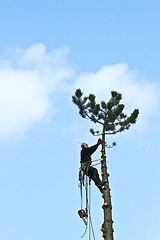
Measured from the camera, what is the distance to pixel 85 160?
14.9m

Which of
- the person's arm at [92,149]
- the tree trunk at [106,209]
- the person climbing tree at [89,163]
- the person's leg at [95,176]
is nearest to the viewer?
the tree trunk at [106,209]

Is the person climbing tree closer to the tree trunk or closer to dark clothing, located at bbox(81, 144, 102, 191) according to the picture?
dark clothing, located at bbox(81, 144, 102, 191)

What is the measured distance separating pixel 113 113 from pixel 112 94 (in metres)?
0.84

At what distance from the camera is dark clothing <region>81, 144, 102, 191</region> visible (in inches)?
570

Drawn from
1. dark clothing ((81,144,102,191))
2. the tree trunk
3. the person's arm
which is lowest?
the tree trunk

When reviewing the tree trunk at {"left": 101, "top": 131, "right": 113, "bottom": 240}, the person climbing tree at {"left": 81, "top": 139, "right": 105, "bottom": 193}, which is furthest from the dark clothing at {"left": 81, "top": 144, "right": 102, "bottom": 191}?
the tree trunk at {"left": 101, "top": 131, "right": 113, "bottom": 240}

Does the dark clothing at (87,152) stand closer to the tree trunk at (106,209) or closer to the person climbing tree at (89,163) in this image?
the person climbing tree at (89,163)

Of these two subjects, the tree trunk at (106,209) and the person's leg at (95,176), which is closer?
the tree trunk at (106,209)

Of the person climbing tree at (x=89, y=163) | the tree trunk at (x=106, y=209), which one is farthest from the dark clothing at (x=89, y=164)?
the tree trunk at (x=106, y=209)

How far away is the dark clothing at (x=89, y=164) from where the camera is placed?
1448cm

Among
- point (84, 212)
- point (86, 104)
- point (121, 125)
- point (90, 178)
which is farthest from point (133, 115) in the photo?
point (84, 212)

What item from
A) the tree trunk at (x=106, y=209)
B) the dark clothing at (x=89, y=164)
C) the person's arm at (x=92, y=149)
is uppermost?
the person's arm at (x=92, y=149)

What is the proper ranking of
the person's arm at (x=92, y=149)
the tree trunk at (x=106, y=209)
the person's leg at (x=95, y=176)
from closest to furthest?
the tree trunk at (x=106, y=209) < the person's leg at (x=95, y=176) < the person's arm at (x=92, y=149)

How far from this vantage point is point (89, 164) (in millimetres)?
14812
